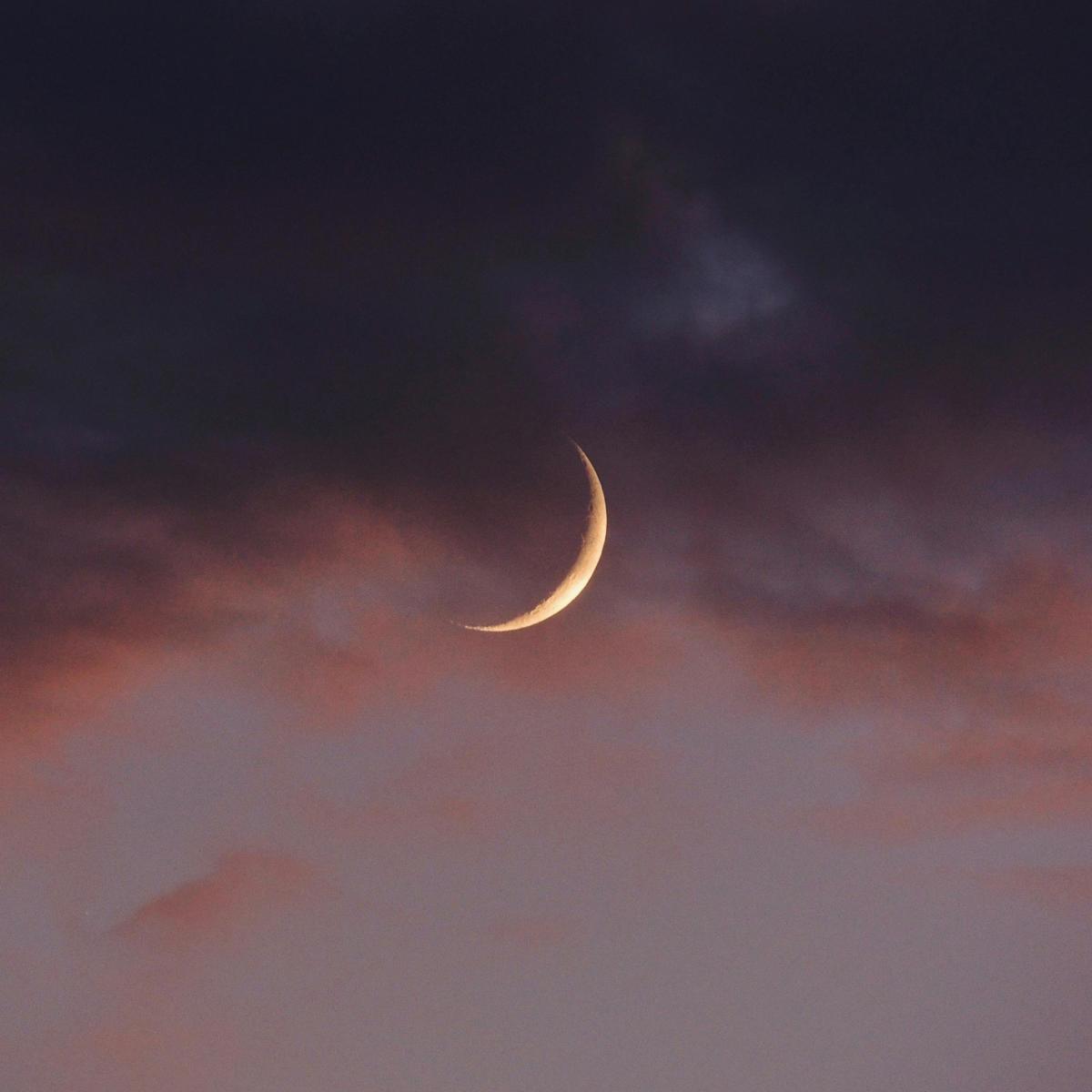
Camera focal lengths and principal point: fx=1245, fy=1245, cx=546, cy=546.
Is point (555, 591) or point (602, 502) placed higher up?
point (602, 502)

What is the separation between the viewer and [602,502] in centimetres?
8100

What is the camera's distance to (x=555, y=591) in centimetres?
7612

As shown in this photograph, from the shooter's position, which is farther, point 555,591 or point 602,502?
point 602,502

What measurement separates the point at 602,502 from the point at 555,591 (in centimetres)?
807
